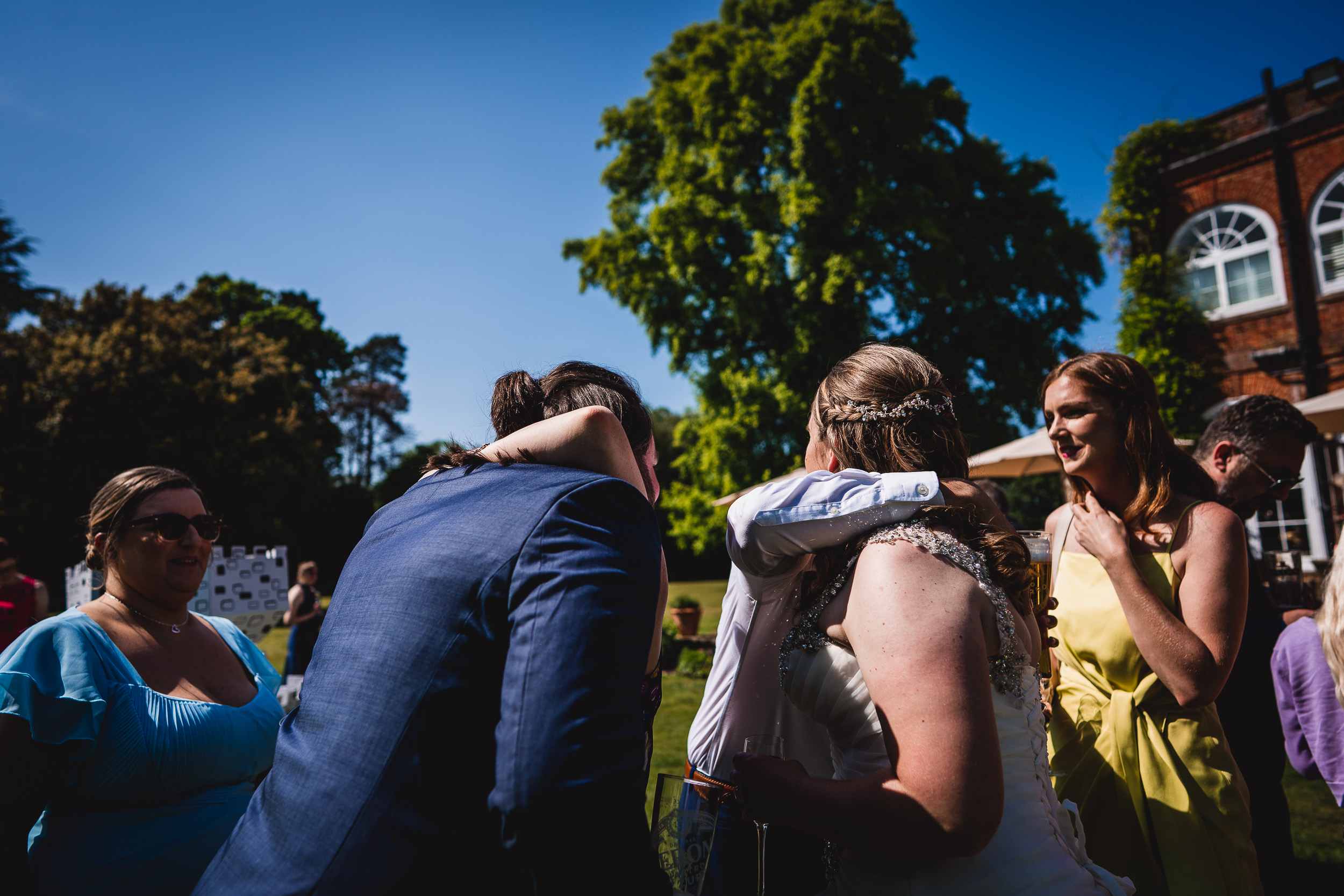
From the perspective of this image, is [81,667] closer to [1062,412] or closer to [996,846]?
[996,846]

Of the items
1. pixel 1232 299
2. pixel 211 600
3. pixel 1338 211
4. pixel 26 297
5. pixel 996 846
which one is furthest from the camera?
pixel 26 297

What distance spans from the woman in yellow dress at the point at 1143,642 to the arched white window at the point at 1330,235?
1533 cm

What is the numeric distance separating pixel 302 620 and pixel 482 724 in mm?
8747

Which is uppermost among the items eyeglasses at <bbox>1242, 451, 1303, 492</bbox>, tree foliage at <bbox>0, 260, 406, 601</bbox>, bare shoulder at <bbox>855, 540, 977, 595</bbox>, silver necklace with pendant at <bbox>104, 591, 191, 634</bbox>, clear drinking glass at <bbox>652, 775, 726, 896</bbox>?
tree foliage at <bbox>0, 260, 406, 601</bbox>

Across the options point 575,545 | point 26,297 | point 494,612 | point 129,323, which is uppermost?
point 26,297

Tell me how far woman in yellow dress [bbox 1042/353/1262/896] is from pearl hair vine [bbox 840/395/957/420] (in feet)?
3.32

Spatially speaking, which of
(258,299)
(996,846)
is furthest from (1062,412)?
(258,299)

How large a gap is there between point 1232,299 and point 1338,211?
2.12m

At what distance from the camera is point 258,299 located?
37094 mm

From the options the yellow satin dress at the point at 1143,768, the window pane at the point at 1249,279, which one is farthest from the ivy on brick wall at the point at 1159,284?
the yellow satin dress at the point at 1143,768

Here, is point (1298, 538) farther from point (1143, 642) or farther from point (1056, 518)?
point (1143, 642)

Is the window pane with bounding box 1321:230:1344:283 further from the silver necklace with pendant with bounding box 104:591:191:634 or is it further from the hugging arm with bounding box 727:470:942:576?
the silver necklace with pendant with bounding box 104:591:191:634

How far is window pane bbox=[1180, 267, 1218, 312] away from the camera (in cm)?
1440

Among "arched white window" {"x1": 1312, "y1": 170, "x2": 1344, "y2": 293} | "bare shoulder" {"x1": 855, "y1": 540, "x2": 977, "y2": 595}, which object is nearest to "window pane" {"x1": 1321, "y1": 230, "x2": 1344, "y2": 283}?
"arched white window" {"x1": 1312, "y1": 170, "x2": 1344, "y2": 293}
